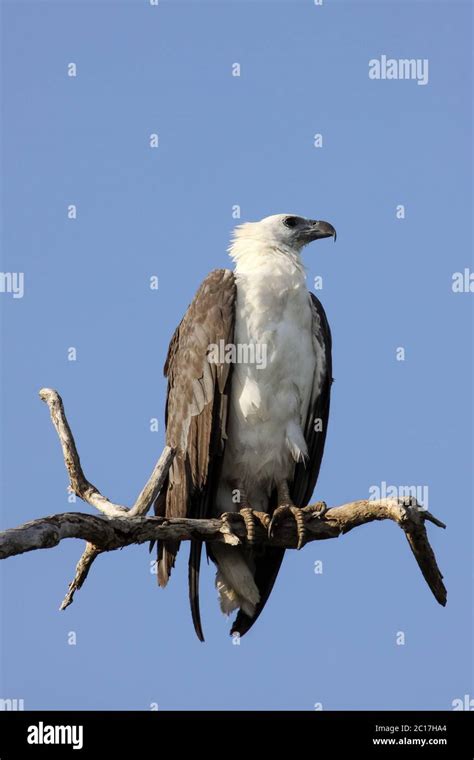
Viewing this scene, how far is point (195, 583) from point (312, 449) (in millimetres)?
1605

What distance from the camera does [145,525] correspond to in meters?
8.45

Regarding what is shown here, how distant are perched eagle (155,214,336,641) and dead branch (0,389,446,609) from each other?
84 cm

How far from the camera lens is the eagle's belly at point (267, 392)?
10.3 metres

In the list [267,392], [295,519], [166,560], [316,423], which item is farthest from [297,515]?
[316,423]

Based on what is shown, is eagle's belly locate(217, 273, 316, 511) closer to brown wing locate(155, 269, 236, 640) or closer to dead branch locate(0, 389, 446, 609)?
brown wing locate(155, 269, 236, 640)

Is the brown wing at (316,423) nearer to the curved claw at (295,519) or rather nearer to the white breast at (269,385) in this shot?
the white breast at (269,385)

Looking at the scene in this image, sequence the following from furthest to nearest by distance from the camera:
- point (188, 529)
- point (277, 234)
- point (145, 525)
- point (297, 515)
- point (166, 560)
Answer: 1. point (277, 234)
2. point (166, 560)
3. point (297, 515)
4. point (188, 529)
5. point (145, 525)

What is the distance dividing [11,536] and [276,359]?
3761 mm

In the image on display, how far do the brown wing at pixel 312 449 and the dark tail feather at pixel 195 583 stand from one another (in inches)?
22.3

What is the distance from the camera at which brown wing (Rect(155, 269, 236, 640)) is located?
33.2 feet

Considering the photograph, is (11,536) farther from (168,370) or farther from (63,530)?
(168,370)

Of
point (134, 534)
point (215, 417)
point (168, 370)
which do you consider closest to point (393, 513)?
point (134, 534)

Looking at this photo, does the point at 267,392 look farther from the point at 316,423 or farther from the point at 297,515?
the point at 297,515

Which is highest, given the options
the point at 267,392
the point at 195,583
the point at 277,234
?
the point at 277,234
